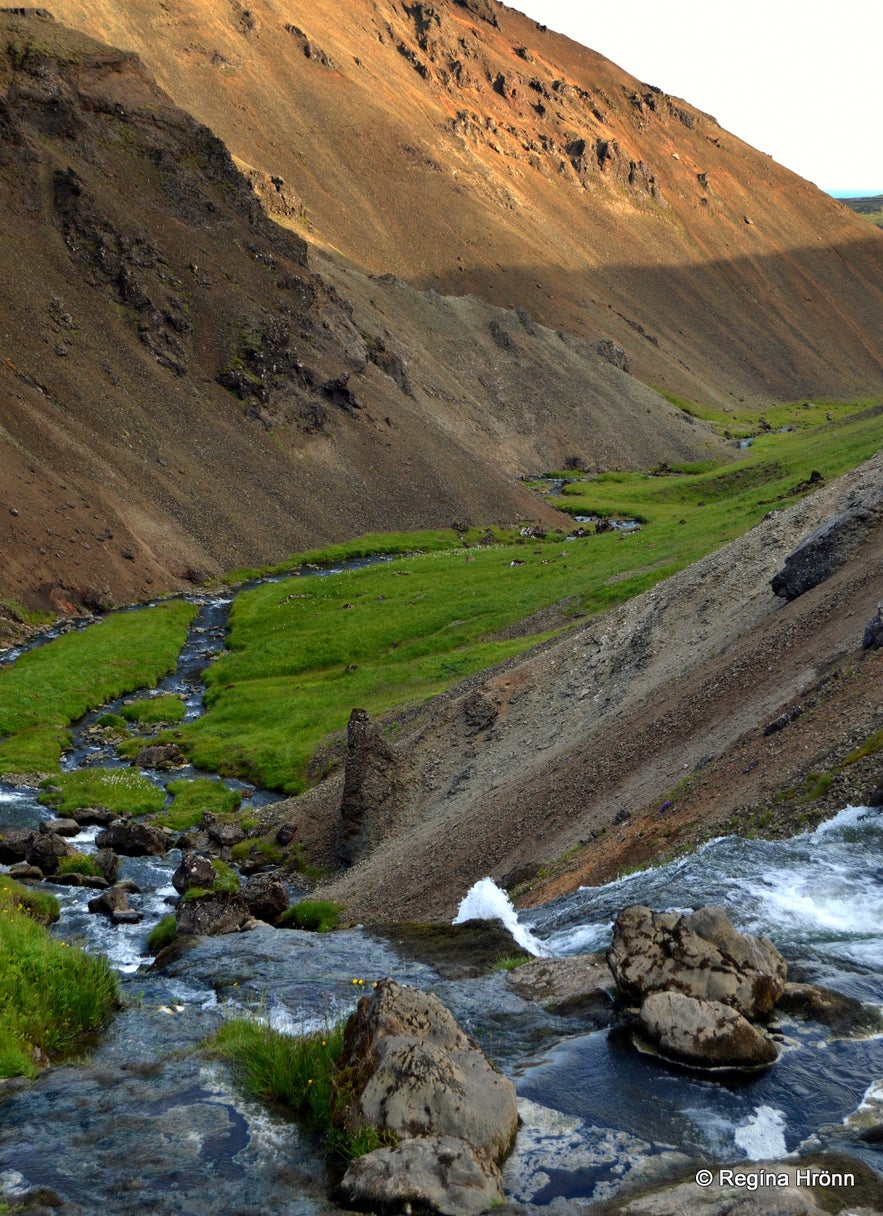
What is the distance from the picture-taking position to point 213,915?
1202 inches

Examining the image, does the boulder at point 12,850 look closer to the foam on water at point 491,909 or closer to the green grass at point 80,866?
the green grass at point 80,866

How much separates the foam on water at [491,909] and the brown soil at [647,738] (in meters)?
Answer: 1.39

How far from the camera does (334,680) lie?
6769 cm

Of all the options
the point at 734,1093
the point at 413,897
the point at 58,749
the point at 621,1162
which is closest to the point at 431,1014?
the point at 621,1162

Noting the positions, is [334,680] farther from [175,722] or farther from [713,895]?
[713,895]

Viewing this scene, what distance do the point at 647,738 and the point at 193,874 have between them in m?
16.5

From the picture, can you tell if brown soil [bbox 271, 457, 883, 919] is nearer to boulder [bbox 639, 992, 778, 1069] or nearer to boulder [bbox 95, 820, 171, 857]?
boulder [bbox 95, 820, 171, 857]

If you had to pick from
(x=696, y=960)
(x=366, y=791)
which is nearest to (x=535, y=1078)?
(x=696, y=960)

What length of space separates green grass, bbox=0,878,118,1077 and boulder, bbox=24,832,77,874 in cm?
1797

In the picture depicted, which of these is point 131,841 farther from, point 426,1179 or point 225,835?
point 426,1179

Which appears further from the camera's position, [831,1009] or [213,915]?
[213,915]

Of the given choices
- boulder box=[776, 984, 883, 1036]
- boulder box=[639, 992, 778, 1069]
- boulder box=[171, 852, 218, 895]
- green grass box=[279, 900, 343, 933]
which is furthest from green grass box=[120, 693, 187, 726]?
boulder box=[776, 984, 883, 1036]

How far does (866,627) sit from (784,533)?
18857mm

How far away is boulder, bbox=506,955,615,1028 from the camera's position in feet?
59.3
